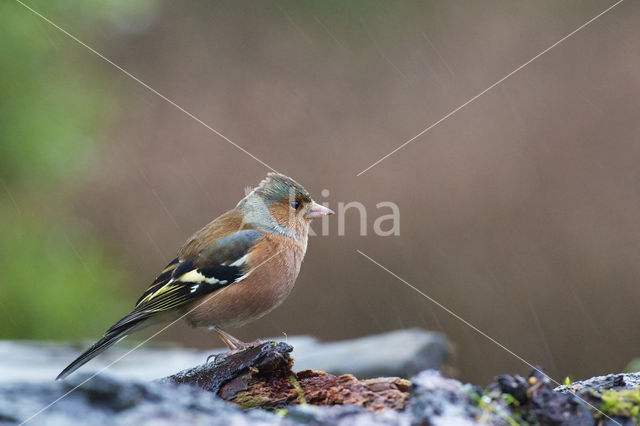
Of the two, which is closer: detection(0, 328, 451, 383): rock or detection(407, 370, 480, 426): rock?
detection(407, 370, 480, 426): rock

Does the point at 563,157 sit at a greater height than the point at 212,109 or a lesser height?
lesser

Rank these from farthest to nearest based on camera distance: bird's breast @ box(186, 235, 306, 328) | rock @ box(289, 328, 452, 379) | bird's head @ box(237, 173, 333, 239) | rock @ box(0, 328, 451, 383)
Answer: bird's head @ box(237, 173, 333, 239) < rock @ box(289, 328, 452, 379) < rock @ box(0, 328, 451, 383) < bird's breast @ box(186, 235, 306, 328)

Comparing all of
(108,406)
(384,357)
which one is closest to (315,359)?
(384,357)

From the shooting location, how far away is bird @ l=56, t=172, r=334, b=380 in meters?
3.56

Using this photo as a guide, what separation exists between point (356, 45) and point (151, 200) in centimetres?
498

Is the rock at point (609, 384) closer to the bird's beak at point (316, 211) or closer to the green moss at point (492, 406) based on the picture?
the green moss at point (492, 406)

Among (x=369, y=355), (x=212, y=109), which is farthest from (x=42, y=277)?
(x=212, y=109)

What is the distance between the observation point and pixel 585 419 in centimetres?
189

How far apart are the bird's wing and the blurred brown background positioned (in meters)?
4.27

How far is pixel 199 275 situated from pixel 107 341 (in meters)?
0.68

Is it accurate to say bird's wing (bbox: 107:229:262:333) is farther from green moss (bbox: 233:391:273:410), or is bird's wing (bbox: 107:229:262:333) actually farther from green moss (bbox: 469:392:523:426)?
green moss (bbox: 469:392:523:426)

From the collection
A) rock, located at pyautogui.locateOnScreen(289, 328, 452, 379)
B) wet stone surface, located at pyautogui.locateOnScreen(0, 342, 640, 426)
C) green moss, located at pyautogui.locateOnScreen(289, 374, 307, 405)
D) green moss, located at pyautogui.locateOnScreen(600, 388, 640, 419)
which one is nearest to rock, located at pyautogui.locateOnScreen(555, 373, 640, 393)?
wet stone surface, located at pyautogui.locateOnScreen(0, 342, 640, 426)

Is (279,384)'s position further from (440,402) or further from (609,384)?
(609,384)

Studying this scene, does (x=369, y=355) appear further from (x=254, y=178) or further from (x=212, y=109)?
(x=212, y=109)
